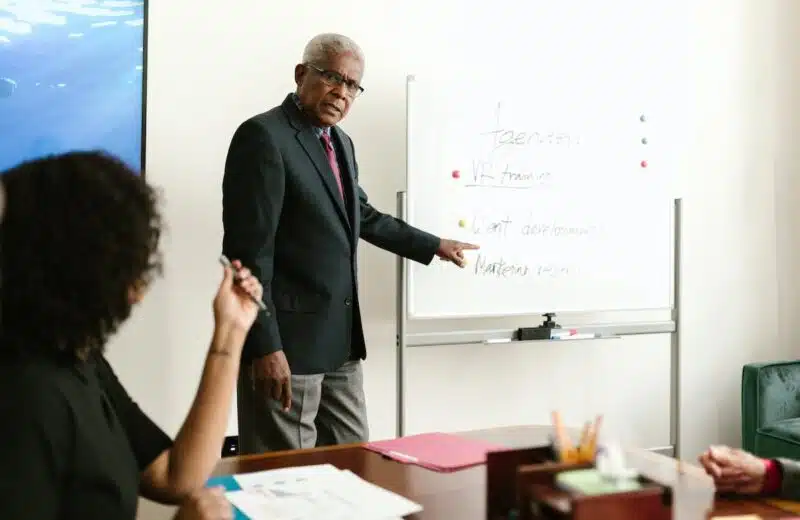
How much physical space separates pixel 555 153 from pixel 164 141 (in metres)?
1.31

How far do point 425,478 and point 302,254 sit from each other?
88 cm

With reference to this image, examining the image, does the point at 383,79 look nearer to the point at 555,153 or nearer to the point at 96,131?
the point at 555,153

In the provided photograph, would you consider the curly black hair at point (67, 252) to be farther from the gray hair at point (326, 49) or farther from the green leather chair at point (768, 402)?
the green leather chair at point (768, 402)

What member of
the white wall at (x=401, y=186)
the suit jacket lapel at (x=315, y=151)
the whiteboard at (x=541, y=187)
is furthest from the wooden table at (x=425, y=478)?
the whiteboard at (x=541, y=187)

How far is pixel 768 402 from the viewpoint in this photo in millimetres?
2953

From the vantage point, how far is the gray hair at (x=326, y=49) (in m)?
2.05

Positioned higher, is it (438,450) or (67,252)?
(67,252)

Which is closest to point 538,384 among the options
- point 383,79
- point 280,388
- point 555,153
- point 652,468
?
point 555,153

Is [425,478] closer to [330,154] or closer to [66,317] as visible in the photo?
[66,317]

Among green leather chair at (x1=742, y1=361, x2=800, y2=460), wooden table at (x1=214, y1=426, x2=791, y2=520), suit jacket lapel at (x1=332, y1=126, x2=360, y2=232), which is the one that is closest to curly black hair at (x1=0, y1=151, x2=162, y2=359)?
wooden table at (x1=214, y1=426, x2=791, y2=520)

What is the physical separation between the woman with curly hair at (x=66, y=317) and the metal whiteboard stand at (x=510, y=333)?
1.66 metres

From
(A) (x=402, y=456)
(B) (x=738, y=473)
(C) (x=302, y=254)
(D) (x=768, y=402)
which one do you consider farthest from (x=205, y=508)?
(D) (x=768, y=402)

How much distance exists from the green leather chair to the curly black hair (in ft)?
8.46

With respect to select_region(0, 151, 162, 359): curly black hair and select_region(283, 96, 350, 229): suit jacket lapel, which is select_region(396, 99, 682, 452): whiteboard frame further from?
select_region(0, 151, 162, 359): curly black hair
